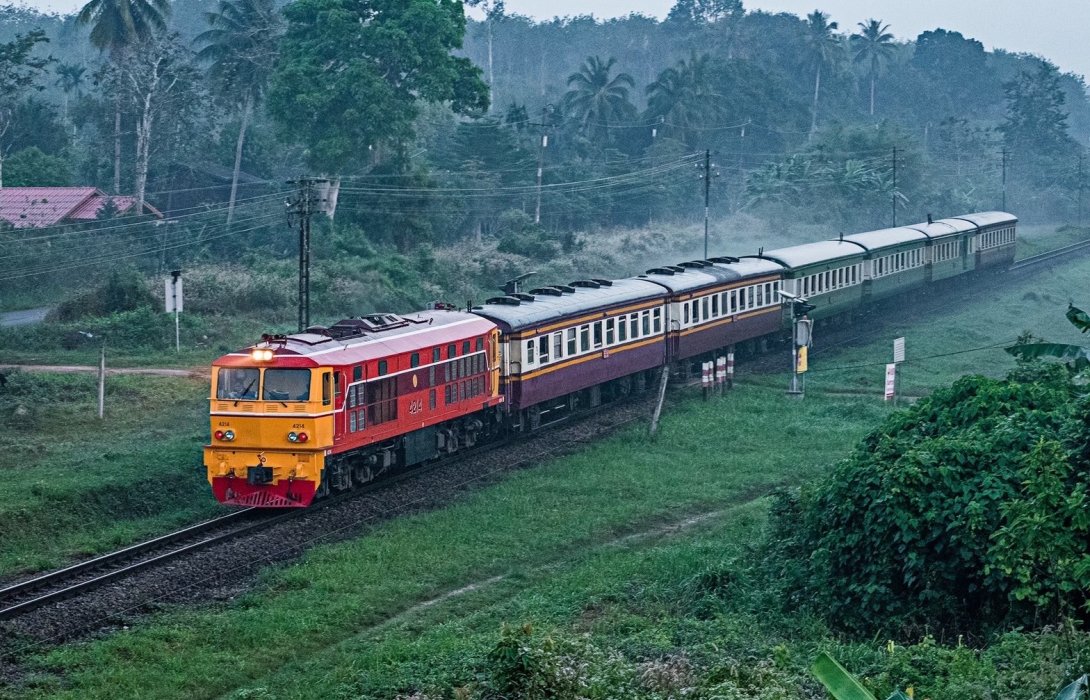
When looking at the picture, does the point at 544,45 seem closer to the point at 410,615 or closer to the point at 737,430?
the point at 737,430

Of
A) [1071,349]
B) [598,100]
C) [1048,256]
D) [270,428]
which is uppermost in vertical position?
[598,100]

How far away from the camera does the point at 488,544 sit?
2058 cm

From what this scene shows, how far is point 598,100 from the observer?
8475 centimetres

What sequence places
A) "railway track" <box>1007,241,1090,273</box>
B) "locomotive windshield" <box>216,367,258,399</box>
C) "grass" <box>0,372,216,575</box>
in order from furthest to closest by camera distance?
"railway track" <box>1007,241,1090,273</box>
"locomotive windshield" <box>216,367,258,399</box>
"grass" <box>0,372,216,575</box>

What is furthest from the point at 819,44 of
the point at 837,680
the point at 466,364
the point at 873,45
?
the point at 837,680

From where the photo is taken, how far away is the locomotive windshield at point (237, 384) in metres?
21.5

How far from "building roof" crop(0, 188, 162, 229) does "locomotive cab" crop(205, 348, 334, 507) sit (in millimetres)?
33024

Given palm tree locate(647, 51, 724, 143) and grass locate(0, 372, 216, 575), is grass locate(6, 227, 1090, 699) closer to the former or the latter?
grass locate(0, 372, 216, 575)

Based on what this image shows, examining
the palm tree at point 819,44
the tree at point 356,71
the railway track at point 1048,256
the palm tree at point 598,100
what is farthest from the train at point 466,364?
the palm tree at point 819,44

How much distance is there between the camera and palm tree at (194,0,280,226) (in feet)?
209

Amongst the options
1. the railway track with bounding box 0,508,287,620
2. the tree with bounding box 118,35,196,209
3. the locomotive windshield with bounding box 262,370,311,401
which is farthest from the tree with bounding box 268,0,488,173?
the railway track with bounding box 0,508,287,620

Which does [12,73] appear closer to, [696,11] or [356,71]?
[356,71]

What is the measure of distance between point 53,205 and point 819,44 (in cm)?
7403

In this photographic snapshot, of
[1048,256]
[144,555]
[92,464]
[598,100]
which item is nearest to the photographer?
[144,555]
